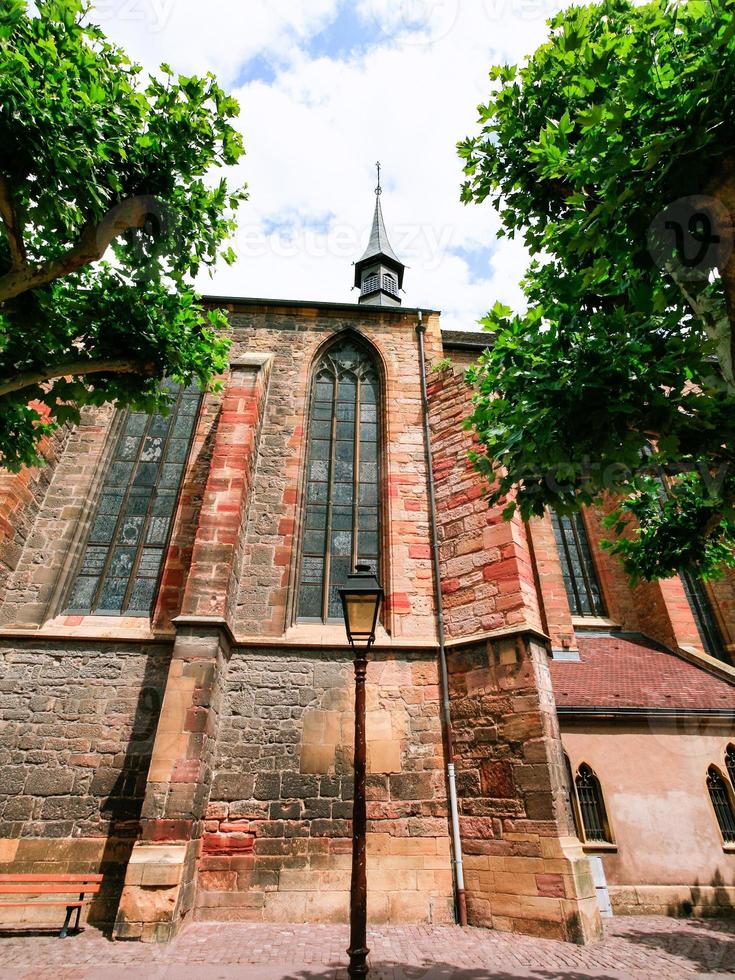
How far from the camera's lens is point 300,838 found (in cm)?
659

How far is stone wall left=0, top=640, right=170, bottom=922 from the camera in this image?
21.0 feet

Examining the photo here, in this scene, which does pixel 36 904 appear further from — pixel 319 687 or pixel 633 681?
pixel 633 681

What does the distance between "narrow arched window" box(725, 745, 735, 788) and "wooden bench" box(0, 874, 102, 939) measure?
9694 mm

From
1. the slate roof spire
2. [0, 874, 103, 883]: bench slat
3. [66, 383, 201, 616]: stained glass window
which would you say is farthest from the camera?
the slate roof spire

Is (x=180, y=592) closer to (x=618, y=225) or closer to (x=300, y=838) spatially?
(x=300, y=838)

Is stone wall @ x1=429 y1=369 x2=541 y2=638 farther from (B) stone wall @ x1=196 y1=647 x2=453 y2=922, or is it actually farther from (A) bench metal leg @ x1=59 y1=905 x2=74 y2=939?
(A) bench metal leg @ x1=59 y1=905 x2=74 y2=939

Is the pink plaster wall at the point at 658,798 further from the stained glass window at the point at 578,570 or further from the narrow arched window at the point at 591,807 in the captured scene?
the stained glass window at the point at 578,570

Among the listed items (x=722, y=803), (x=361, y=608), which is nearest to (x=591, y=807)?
(x=722, y=803)

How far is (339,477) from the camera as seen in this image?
31.7ft

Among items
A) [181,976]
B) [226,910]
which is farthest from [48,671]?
[181,976]

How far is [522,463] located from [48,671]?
22.9ft

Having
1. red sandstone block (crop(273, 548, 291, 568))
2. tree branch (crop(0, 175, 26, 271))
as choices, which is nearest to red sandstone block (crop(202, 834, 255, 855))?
red sandstone block (crop(273, 548, 291, 568))

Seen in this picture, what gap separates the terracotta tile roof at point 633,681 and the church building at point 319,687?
72 millimetres

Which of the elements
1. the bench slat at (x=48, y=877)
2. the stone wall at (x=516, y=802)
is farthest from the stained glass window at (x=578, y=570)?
the bench slat at (x=48, y=877)
